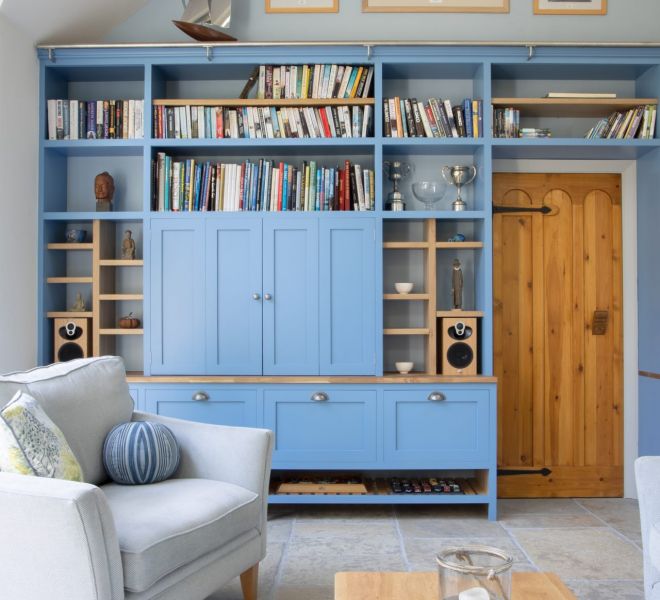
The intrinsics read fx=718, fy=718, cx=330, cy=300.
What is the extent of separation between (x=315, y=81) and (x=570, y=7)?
1.53m

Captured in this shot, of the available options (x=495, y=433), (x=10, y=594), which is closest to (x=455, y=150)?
(x=495, y=433)

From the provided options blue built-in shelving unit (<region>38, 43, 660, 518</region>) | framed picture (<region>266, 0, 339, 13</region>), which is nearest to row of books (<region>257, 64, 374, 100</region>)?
blue built-in shelving unit (<region>38, 43, 660, 518</region>)

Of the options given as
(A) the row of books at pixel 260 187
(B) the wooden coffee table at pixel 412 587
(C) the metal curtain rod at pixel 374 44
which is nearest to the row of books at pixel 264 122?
(A) the row of books at pixel 260 187

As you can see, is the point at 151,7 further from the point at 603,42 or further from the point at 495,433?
the point at 495,433

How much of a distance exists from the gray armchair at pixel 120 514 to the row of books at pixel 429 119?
1982 mm

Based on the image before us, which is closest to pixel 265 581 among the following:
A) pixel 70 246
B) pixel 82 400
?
pixel 82 400

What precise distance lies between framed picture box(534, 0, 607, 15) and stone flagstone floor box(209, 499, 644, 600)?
2.77m

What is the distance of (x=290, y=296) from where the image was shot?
381 centimetres

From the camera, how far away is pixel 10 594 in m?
2.00

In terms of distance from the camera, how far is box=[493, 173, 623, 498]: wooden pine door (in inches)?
164

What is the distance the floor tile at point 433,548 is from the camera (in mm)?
3002

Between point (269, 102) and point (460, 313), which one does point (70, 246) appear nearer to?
point (269, 102)

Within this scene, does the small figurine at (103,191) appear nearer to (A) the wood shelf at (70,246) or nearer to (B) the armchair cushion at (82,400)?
(A) the wood shelf at (70,246)

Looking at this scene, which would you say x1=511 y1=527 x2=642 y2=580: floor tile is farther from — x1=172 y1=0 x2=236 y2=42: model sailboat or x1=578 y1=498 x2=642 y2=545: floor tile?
x1=172 y1=0 x2=236 y2=42: model sailboat
